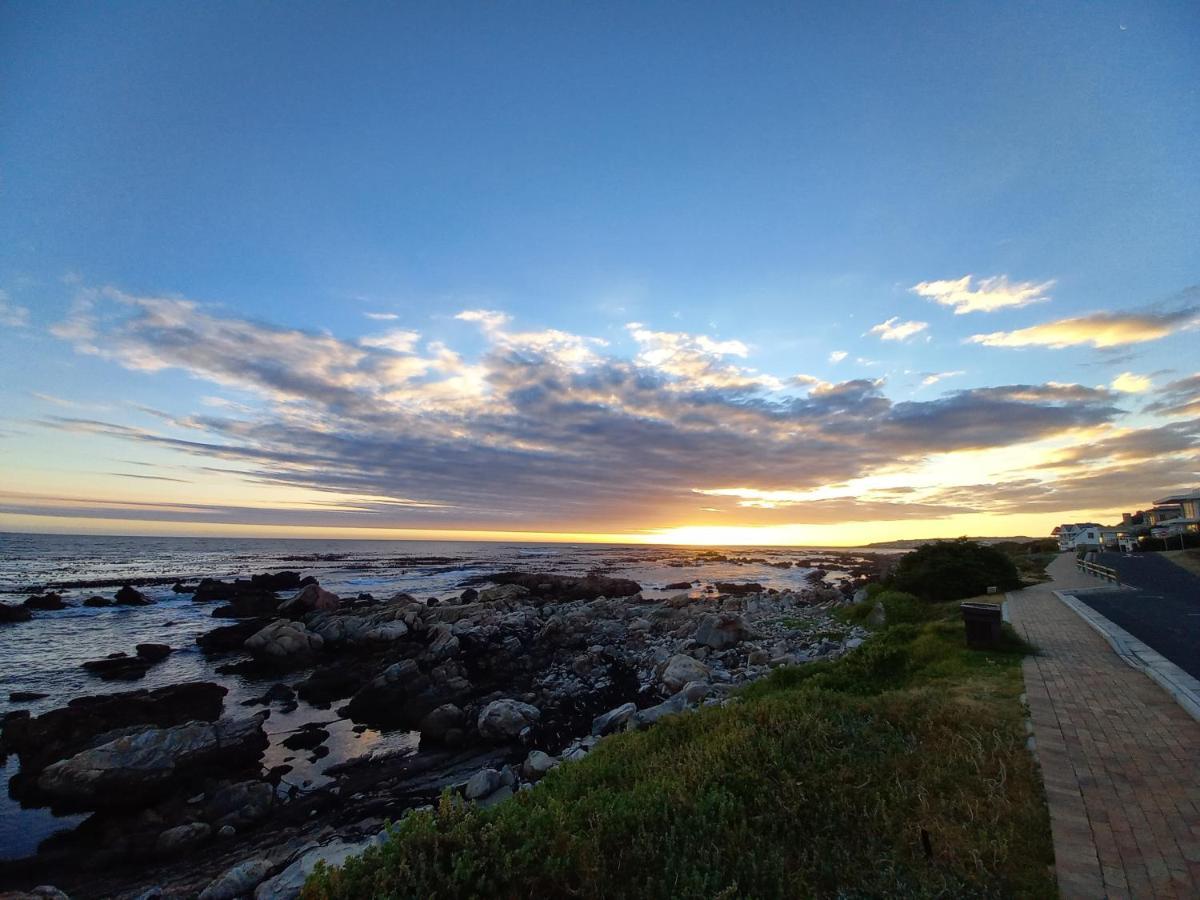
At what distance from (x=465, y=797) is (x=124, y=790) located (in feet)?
23.8

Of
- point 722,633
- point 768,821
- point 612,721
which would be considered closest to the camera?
point 768,821

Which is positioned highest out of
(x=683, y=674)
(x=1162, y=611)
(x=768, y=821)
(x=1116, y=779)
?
(x=1162, y=611)

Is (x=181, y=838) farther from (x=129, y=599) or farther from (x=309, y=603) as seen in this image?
(x=129, y=599)

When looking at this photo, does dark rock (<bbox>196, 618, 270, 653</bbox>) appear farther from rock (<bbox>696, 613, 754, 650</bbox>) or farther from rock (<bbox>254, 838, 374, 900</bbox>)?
rock (<bbox>696, 613, 754, 650</bbox>)

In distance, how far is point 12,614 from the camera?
30.6m

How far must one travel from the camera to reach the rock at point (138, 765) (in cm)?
1071

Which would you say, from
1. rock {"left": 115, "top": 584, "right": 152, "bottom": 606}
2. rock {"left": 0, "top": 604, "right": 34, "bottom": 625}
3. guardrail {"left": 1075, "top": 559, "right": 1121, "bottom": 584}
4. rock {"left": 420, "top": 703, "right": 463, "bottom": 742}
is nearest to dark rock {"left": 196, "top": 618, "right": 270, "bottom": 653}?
rock {"left": 0, "top": 604, "right": 34, "bottom": 625}

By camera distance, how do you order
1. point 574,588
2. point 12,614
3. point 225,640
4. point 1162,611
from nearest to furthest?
point 1162,611
point 225,640
point 12,614
point 574,588

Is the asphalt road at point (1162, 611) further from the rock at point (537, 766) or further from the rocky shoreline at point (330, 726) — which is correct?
the rock at point (537, 766)

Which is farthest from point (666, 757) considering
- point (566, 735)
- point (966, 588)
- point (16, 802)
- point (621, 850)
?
point (966, 588)

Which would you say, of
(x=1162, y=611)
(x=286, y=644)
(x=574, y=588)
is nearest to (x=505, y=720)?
(x=286, y=644)

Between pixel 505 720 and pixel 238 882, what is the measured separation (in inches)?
282

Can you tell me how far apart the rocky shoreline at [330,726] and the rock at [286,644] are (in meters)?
0.09

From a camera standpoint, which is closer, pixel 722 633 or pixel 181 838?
pixel 181 838
